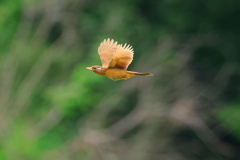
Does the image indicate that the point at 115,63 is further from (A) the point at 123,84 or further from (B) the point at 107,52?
(A) the point at 123,84

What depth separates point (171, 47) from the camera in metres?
11.6

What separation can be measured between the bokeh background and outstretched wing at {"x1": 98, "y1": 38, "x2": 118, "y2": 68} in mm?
7381

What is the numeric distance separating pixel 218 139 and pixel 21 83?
4.13m

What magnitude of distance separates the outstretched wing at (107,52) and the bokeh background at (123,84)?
738cm

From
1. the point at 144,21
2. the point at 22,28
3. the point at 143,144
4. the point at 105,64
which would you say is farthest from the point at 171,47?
the point at 105,64

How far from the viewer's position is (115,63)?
114 inches

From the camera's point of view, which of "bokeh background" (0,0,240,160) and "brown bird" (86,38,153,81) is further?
"bokeh background" (0,0,240,160)

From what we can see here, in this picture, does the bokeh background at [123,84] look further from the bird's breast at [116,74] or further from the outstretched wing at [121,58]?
the bird's breast at [116,74]

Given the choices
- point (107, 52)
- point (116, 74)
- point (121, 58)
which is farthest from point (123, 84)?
point (116, 74)

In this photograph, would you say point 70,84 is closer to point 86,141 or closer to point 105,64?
point 86,141

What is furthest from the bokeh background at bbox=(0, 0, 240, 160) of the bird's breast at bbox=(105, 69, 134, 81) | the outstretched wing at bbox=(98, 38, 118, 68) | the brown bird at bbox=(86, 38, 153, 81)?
the bird's breast at bbox=(105, 69, 134, 81)

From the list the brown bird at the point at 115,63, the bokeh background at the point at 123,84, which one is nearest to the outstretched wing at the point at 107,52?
the brown bird at the point at 115,63

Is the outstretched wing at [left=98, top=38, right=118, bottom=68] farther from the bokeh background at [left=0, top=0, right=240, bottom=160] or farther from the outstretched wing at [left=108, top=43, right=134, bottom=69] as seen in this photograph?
the bokeh background at [left=0, top=0, right=240, bottom=160]

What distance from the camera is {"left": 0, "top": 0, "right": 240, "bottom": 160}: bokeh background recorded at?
432 inches
